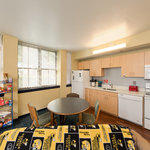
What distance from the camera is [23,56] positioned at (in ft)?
9.89

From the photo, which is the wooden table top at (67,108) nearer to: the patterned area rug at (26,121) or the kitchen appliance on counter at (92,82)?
the patterned area rug at (26,121)

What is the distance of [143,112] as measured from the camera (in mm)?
2252

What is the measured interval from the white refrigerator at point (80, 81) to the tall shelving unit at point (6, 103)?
270 centimetres

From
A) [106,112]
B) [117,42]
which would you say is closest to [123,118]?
[106,112]

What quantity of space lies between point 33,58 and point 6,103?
188 centimetres

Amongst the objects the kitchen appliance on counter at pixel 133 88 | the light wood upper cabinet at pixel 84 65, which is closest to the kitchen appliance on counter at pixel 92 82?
the light wood upper cabinet at pixel 84 65

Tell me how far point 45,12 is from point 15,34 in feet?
5.00

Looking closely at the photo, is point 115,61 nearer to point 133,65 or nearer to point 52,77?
point 133,65

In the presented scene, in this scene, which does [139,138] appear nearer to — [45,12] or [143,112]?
[143,112]

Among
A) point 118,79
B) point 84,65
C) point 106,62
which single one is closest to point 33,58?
point 84,65

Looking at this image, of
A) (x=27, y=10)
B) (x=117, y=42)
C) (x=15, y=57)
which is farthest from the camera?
(x=117, y=42)

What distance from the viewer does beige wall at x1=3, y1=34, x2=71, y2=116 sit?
8.04 ft

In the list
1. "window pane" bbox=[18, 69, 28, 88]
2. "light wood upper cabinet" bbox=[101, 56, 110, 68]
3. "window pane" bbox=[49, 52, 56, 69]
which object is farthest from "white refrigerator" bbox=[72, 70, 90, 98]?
"window pane" bbox=[18, 69, 28, 88]

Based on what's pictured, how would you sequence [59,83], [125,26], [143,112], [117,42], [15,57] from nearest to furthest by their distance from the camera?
[125,26] → [143,112] → [15,57] → [117,42] → [59,83]
